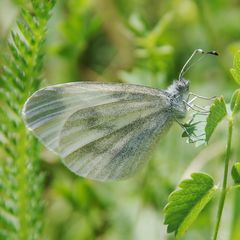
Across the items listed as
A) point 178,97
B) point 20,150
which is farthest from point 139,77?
point 20,150

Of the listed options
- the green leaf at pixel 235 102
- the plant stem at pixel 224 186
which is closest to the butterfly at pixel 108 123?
the green leaf at pixel 235 102

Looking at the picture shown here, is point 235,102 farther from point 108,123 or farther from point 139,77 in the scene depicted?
point 139,77

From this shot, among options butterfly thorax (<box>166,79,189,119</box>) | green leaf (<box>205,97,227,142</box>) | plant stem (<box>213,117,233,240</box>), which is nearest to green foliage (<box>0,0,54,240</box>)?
butterfly thorax (<box>166,79,189,119</box>)

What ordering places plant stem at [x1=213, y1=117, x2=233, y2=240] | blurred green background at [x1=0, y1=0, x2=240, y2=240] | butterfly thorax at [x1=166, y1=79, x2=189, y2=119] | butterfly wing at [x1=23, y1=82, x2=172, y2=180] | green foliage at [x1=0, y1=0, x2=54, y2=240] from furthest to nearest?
blurred green background at [x1=0, y1=0, x2=240, y2=240] < butterfly thorax at [x1=166, y1=79, x2=189, y2=119] < butterfly wing at [x1=23, y1=82, x2=172, y2=180] < green foliage at [x1=0, y1=0, x2=54, y2=240] < plant stem at [x1=213, y1=117, x2=233, y2=240]

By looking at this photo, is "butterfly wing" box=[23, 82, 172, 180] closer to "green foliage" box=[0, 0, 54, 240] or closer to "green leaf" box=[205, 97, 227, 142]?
"green foliage" box=[0, 0, 54, 240]

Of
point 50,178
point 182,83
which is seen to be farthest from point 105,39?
point 182,83

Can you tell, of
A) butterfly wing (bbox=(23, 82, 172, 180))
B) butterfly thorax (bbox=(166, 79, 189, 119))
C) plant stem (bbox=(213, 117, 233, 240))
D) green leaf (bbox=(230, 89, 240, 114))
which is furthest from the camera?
butterfly thorax (bbox=(166, 79, 189, 119))

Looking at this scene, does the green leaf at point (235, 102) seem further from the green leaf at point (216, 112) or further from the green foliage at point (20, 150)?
the green foliage at point (20, 150)

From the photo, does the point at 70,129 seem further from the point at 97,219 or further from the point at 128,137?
the point at 97,219
